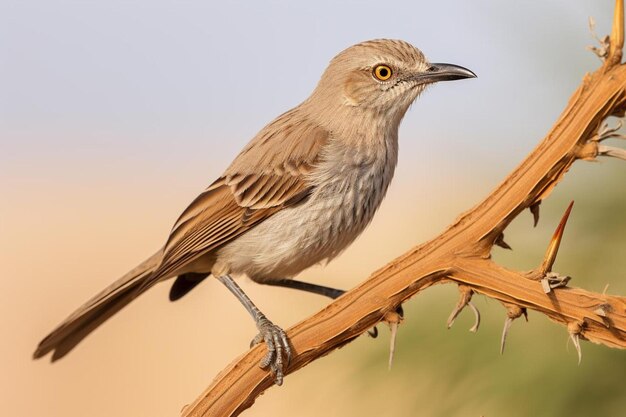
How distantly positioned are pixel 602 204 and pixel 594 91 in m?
1.49

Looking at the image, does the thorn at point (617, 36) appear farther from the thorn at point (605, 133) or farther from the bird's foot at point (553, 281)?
the bird's foot at point (553, 281)

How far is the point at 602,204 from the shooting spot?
330 centimetres

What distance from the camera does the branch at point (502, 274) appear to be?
6.21 feet

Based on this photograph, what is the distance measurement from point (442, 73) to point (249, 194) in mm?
1092

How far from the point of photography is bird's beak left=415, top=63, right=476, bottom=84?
12.9 feet

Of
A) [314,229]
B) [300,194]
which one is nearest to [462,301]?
[314,229]

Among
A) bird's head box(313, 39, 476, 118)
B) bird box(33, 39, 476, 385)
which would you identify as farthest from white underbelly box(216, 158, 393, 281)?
bird's head box(313, 39, 476, 118)

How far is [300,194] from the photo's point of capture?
13.0 ft

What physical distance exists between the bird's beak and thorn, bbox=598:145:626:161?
6.73 feet

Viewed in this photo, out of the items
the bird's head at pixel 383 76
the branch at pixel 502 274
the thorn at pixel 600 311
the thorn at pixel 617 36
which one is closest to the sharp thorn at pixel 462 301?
the branch at pixel 502 274

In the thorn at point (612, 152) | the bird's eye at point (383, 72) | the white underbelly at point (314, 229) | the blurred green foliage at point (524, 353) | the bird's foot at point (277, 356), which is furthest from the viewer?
the bird's eye at point (383, 72)

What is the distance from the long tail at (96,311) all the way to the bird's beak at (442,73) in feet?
5.13

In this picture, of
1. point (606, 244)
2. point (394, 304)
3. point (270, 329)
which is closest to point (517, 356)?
point (606, 244)

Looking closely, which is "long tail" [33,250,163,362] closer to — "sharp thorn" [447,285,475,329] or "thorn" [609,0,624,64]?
Result: "sharp thorn" [447,285,475,329]
